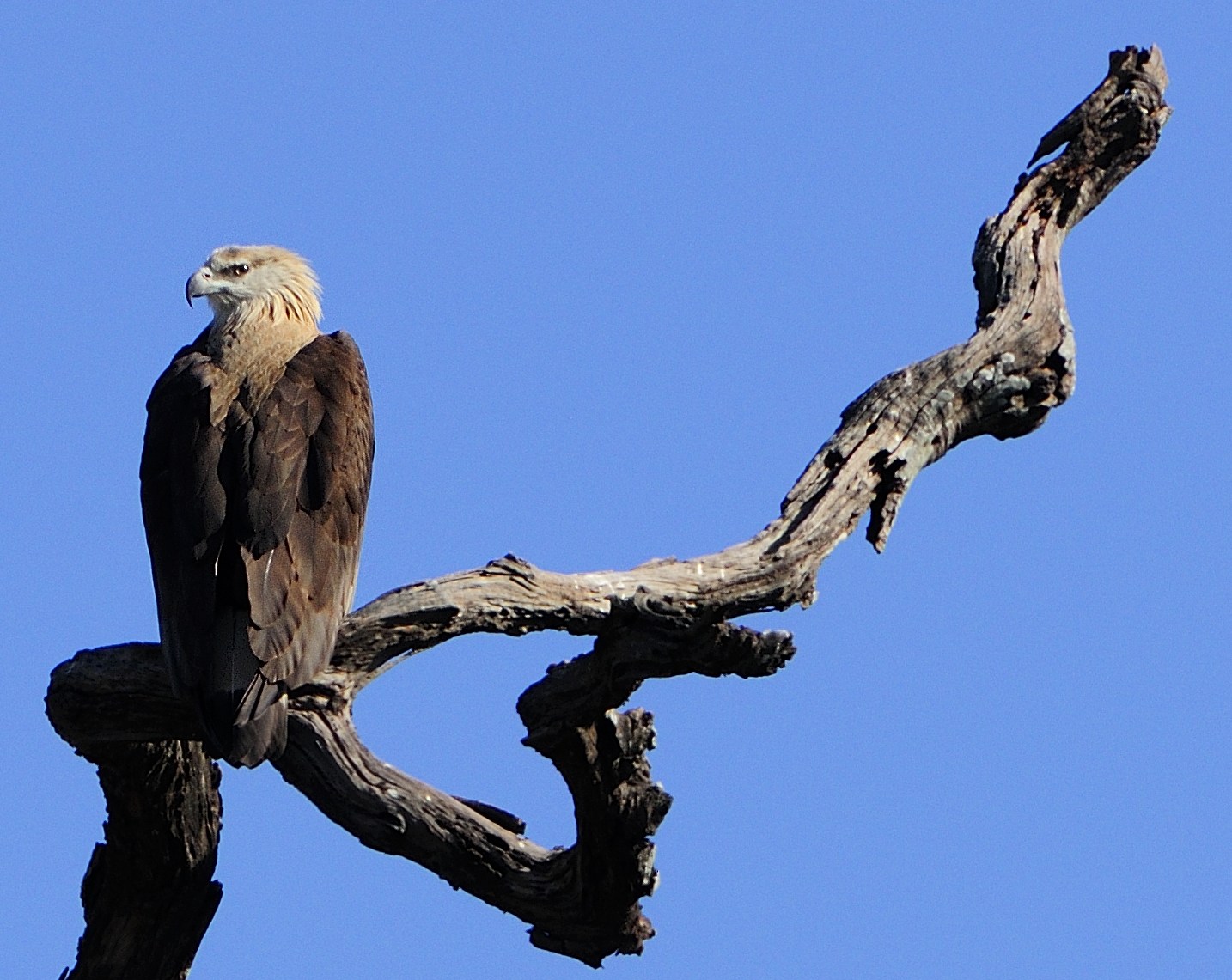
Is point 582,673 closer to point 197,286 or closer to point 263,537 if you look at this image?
point 263,537

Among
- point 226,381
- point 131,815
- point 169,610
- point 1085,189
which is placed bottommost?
point 131,815

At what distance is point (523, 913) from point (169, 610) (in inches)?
56.1

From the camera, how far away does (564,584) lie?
18.7 ft

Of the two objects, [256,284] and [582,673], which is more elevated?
[256,284]

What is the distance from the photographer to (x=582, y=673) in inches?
195

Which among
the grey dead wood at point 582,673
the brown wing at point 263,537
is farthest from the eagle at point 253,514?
the grey dead wood at point 582,673

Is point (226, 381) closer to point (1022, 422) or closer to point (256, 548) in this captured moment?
point (256, 548)

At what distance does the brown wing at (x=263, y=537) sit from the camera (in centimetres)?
571

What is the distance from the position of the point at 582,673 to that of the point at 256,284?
3.37 metres

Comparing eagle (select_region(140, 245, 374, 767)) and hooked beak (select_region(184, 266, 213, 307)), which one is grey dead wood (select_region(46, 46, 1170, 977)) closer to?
eagle (select_region(140, 245, 374, 767))

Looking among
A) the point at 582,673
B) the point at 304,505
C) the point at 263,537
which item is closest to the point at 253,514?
the point at 263,537

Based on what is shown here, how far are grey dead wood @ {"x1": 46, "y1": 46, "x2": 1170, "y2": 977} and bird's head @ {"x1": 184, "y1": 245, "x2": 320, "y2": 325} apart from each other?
6.92 ft

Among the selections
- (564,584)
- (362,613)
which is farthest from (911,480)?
(362,613)

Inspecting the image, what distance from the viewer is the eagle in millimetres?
5730
